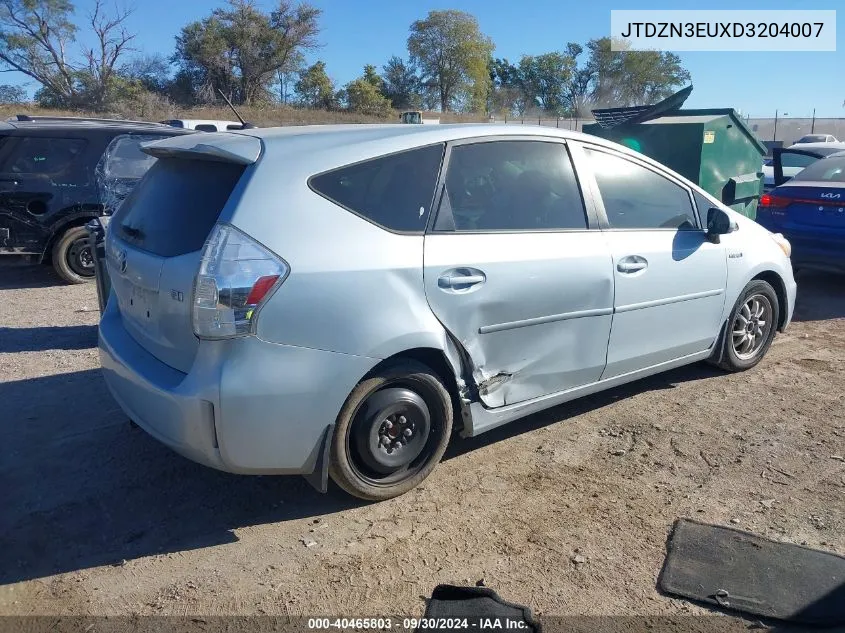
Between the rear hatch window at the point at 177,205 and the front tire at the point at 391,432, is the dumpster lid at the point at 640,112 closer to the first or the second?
the front tire at the point at 391,432

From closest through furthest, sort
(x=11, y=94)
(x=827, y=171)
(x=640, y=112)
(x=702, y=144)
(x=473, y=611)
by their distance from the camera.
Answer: (x=473, y=611)
(x=827, y=171)
(x=702, y=144)
(x=640, y=112)
(x=11, y=94)

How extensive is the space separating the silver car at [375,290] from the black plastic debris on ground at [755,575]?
3.64 feet

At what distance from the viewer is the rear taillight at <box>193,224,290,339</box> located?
2.86 metres

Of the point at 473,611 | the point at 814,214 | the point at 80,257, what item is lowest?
the point at 473,611

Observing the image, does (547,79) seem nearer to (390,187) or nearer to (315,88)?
(315,88)

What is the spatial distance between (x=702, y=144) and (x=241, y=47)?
4151 centimetres

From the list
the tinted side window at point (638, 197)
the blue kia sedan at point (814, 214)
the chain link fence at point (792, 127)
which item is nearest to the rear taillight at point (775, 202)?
the blue kia sedan at point (814, 214)

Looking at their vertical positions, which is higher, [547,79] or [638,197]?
[547,79]

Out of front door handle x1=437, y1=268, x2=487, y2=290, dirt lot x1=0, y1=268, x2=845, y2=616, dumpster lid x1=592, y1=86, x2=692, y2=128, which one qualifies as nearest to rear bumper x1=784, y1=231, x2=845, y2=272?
dumpster lid x1=592, y1=86, x2=692, y2=128

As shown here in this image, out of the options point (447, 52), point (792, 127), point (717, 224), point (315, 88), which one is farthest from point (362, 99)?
point (717, 224)

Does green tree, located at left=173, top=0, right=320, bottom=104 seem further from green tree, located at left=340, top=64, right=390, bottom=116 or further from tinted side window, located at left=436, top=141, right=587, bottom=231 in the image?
tinted side window, located at left=436, top=141, right=587, bottom=231

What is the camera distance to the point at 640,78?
2537 inches

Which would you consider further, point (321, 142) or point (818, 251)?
point (818, 251)

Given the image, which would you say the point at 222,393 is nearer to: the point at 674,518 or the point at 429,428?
the point at 429,428
